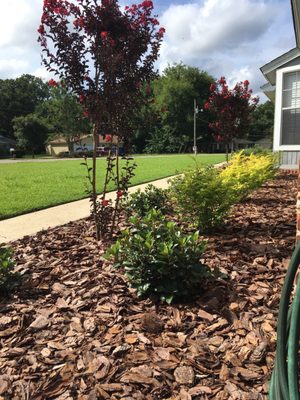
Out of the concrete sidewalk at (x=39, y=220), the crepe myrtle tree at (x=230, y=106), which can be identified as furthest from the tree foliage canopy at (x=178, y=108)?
the concrete sidewalk at (x=39, y=220)

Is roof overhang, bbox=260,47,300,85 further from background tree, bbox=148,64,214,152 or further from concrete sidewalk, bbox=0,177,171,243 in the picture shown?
background tree, bbox=148,64,214,152

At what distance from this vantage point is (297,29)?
5.61 meters

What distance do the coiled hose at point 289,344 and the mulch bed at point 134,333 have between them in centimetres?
64

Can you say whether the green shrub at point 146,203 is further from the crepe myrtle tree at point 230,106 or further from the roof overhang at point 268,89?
the roof overhang at point 268,89

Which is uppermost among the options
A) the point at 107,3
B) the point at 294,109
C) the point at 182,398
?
the point at 107,3

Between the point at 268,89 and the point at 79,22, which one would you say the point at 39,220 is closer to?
the point at 79,22

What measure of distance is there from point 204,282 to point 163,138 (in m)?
53.1

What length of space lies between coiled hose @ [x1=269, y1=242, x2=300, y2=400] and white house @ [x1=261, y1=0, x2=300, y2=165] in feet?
34.0

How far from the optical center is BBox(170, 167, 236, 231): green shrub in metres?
4.02

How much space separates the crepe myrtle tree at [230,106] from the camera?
11930 millimetres

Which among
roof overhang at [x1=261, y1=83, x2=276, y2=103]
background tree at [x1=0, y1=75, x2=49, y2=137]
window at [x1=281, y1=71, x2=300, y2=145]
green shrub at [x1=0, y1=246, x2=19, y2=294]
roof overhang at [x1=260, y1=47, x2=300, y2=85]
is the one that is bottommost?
green shrub at [x1=0, y1=246, x2=19, y2=294]

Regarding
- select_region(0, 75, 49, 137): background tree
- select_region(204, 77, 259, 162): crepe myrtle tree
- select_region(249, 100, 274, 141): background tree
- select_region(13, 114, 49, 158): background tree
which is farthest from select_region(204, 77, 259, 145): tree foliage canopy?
select_region(249, 100, 274, 141): background tree

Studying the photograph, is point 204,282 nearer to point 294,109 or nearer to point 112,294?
point 112,294

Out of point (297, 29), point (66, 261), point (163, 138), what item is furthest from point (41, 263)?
point (163, 138)
